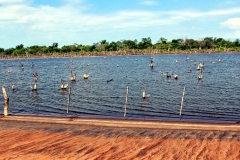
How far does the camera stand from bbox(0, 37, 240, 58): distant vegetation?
521ft

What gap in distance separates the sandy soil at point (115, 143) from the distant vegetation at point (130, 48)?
143m

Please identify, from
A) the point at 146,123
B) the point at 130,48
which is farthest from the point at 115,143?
the point at 130,48

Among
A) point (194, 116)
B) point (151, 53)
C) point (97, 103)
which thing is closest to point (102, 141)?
point (194, 116)

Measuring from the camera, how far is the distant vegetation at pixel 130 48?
158800mm

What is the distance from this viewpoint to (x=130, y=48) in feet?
589

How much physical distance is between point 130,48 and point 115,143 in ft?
555

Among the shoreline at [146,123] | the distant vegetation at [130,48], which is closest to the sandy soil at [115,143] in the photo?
the shoreline at [146,123]

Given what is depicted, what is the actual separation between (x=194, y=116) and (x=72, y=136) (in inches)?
421

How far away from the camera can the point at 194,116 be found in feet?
69.3

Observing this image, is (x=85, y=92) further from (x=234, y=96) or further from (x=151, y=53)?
(x=151, y=53)

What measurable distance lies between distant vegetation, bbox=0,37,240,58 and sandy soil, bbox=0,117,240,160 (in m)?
143

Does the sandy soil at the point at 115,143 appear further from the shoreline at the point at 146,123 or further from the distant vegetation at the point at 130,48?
the distant vegetation at the point at 130,48

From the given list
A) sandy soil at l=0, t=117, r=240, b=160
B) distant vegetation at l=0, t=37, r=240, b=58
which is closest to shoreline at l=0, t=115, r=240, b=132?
Answer: sandy soil at l=0, t=117, r=240, b=160

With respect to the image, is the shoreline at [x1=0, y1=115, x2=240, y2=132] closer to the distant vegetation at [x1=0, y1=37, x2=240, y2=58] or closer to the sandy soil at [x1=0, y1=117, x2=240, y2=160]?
the sandy soil at [x1=0, y1=117, x2=240, y2=160]
